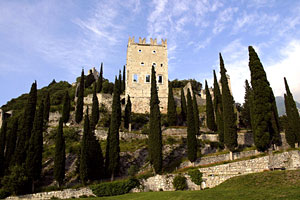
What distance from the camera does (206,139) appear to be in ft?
104

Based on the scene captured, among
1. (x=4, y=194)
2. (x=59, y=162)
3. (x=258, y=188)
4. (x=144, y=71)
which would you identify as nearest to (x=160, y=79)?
(x=144, y=71)

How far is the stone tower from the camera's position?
4531 centimetres

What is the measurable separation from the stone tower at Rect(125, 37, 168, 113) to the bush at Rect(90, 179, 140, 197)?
25573 millimetres

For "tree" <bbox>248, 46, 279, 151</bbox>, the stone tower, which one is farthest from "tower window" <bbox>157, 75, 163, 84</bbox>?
"tree" <bbox>248, 46, 279, 151</bbox>

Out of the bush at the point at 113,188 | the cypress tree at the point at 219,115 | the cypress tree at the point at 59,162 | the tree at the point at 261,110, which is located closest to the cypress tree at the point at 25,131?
the cypress tree at the point at 59,162

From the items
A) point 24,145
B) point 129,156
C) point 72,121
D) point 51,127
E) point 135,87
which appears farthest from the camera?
point 135,87

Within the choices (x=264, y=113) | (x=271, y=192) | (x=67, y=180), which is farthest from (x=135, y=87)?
(x=271, y=192)

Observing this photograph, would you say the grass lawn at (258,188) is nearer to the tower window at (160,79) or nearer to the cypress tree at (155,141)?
the cypress tree at (155,141)

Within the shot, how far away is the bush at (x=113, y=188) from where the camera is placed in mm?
19000

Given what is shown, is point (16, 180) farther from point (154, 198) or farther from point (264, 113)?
point (264, 113)

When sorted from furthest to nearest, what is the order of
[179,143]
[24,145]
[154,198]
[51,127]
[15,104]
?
[15,104], [51,127], [179,143], [24,145], [154,198]

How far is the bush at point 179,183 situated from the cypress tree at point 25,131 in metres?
15.7

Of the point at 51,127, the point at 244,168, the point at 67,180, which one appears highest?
the point at 51,127

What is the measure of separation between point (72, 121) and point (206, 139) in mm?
23320
